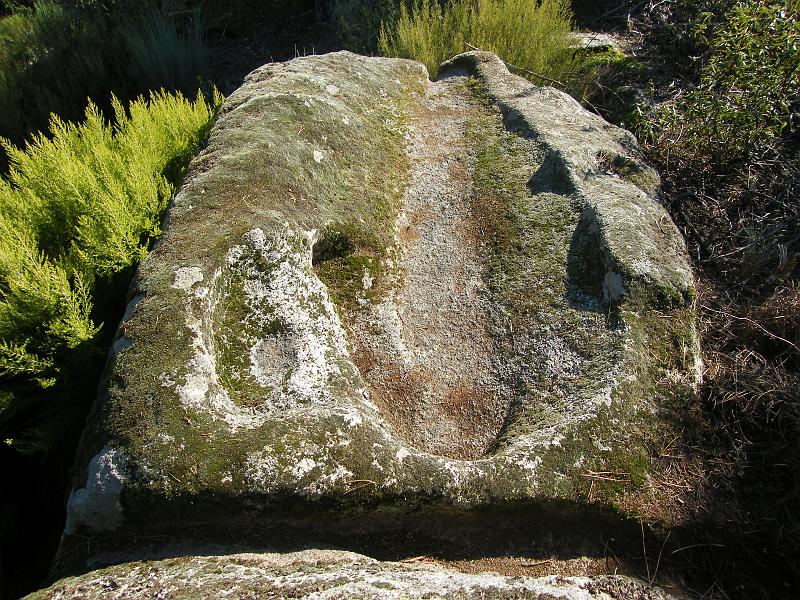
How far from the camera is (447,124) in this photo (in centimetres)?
445

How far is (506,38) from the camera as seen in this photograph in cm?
614

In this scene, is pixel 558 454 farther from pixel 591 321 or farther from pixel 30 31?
pixel 30 31

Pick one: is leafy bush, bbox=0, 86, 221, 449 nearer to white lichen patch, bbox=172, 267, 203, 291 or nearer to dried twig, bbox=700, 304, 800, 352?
white lichen patch, bbox=172, 267, 203, 291

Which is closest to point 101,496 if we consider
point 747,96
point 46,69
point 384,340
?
point 384,340

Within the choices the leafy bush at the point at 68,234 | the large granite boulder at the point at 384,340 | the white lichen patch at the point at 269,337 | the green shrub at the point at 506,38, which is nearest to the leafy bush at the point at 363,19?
the green shrub at the point at 506,38

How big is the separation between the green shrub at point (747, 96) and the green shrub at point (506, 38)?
65.8 inches

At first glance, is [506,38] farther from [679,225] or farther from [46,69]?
[46,69]

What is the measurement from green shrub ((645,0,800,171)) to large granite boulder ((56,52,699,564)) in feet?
2.72

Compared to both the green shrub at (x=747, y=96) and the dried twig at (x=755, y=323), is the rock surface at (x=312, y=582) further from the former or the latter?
the green shrub at (x=747, y=96)

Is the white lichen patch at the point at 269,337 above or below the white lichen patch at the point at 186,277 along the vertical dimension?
below

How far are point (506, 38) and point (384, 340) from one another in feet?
14.9

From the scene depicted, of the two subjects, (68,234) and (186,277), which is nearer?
(186,277)

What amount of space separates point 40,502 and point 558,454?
9.45 ft

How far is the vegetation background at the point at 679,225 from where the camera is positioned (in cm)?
245
